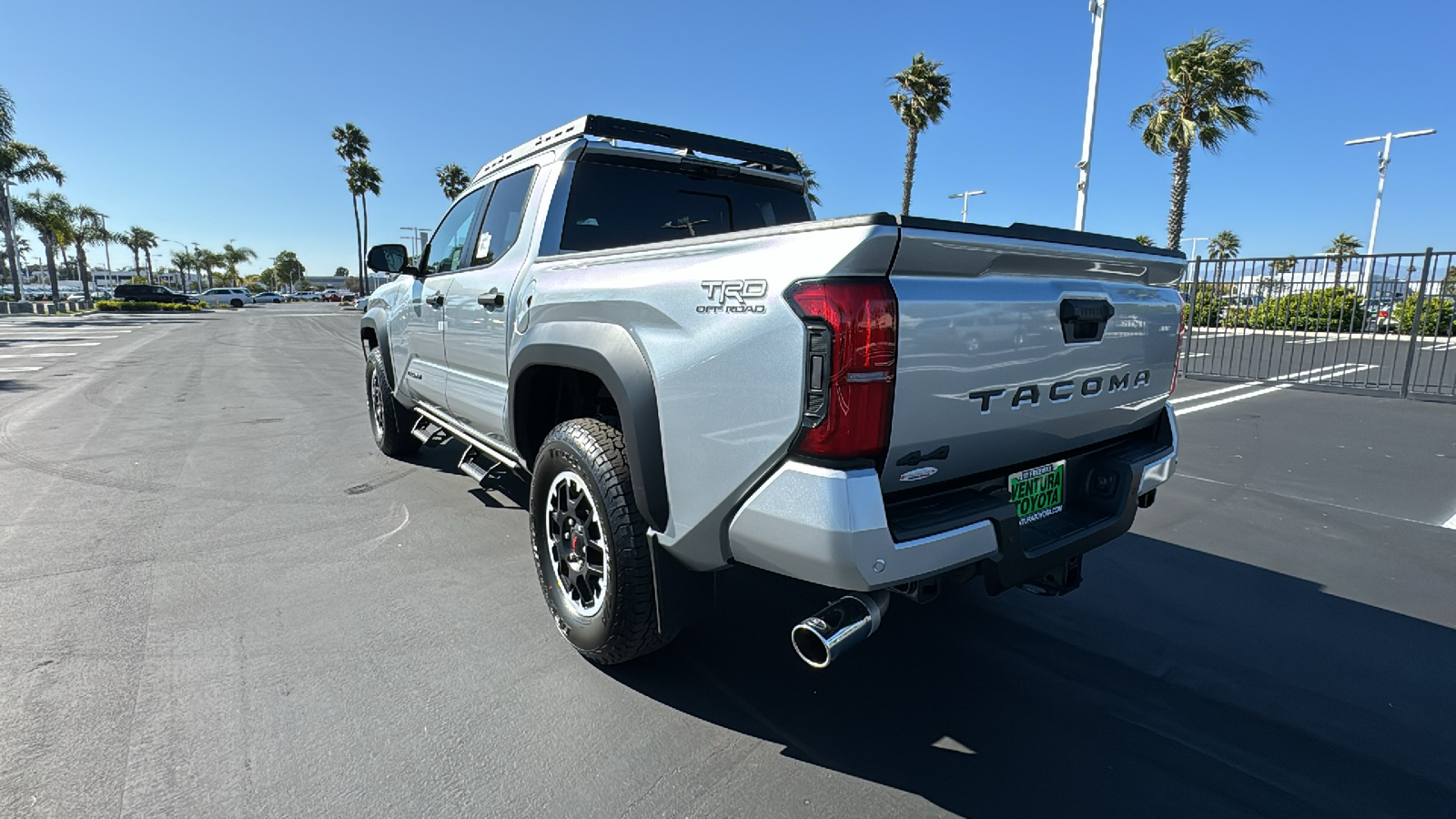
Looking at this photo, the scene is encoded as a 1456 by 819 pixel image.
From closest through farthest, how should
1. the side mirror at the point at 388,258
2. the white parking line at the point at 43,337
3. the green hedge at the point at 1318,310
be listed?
the side mirror at the point at 388,258 → the green hedge at the point at 1318,310 → the white parking line at the point at 43,337

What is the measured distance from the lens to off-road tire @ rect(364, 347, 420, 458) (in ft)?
18.7

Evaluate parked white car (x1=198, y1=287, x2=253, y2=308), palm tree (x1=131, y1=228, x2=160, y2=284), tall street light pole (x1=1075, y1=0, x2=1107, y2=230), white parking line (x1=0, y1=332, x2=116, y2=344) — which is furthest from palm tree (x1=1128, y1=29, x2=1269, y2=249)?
palm tree (x1=131, y1=228, x2=160, y2=284)

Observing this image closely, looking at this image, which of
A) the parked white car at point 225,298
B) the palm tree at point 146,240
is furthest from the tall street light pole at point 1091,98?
the palm tree at point 146,240

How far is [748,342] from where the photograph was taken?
6.27 feet

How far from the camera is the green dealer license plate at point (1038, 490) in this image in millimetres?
2312

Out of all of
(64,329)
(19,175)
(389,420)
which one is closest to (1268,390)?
(389,420)

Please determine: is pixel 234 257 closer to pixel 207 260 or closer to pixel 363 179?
pixel 207 260

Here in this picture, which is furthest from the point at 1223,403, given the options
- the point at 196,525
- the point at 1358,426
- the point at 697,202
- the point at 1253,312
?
the point at 196,525

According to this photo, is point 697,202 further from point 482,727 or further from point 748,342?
point 482,727

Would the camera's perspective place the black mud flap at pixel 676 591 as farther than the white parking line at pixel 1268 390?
No

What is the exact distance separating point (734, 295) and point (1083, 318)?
3.82ft

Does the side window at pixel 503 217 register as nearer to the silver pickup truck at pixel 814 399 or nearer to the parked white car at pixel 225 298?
the silver pickup truck at pixel 814 399

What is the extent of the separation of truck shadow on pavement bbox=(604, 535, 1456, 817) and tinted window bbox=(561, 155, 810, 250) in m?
1.84

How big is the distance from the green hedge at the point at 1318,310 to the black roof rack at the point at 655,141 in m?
10.9
